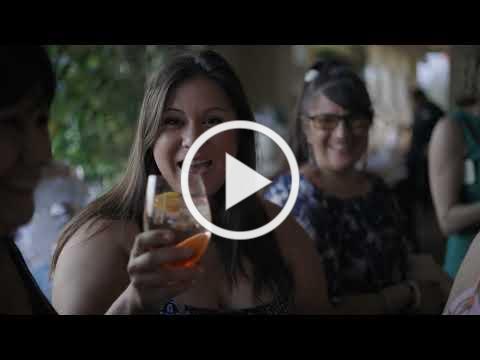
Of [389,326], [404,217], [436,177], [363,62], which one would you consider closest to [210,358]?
[389,326]

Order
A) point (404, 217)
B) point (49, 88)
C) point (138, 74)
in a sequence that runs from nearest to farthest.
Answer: point (49, 88) → point (138, 74) → point (404, 217)

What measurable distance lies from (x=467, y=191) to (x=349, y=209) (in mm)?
A: 293

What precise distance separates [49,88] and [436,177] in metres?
0.98

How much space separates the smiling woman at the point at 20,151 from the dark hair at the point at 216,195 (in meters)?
0.12

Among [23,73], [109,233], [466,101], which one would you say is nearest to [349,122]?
[466,101]

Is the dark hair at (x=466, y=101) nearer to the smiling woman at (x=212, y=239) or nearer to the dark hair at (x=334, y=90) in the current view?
the dark hair at (x=334, y=90)

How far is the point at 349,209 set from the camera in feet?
5.30

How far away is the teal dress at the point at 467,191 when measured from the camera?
5.12 feet

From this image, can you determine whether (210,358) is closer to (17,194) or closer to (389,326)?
(389,326)

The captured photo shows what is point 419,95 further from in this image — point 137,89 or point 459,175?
point 137,89

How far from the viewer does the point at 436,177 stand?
5.59 ft

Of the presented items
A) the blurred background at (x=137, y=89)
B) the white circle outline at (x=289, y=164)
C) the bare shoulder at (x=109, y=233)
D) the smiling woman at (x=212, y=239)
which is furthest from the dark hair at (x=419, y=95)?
the bare shoulder at (x=109, y=233)

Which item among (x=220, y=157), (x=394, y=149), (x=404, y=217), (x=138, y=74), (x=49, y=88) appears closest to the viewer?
(x=49, y=88)

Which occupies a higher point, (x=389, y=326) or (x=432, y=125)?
(x=432, y=125)
